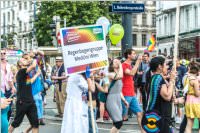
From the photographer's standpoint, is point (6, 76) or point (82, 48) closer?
point (82, 48)

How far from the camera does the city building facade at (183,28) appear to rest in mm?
56594

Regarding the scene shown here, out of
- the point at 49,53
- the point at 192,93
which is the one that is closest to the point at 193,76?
the point at 192,93

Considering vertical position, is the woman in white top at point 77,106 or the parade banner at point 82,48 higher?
the parade banner at point 82,48

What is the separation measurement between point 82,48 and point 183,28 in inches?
2139

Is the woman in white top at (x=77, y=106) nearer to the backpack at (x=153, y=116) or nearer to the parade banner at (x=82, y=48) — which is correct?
the parade banner at (x=82, y=48)

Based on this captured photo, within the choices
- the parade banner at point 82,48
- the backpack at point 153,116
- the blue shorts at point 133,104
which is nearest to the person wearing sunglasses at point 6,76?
the blue shorts at point 133,104

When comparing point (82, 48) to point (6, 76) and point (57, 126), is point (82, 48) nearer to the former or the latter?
point (6, 76)

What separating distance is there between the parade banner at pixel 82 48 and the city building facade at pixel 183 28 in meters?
44.0

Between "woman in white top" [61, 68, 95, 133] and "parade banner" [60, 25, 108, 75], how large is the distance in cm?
26

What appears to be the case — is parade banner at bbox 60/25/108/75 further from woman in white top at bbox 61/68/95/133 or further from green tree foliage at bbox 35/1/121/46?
green tree foliage at bbox 35/1/121/46

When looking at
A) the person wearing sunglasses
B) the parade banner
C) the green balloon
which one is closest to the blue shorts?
the person wearing sunglasses

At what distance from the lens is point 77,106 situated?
888 centimetres

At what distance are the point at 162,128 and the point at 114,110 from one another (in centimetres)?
279

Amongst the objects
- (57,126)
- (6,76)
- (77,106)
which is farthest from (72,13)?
(77,106)
